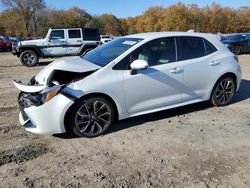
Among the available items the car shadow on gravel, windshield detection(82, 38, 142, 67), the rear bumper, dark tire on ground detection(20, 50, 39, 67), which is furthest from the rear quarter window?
dark tire on ground detection(20, 50, 39, 67)

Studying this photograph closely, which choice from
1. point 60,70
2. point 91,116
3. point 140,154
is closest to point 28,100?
point 60,70

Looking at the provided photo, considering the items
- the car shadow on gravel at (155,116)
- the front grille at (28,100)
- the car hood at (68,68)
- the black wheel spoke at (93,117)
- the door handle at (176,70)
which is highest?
the car hood at (68,68)

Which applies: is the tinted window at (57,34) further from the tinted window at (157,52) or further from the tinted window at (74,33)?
the tinted window at (157,52)

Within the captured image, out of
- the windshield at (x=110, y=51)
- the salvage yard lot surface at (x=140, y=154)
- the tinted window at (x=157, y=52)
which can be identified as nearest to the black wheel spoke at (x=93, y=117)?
the salvage yard lot surface at (x=140, y=154)

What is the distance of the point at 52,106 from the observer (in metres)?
4.11

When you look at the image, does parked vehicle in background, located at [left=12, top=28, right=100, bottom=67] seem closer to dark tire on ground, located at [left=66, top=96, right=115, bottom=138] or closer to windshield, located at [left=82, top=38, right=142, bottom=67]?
windshield, located at [left=82, top=38, right=142, bottom=67]

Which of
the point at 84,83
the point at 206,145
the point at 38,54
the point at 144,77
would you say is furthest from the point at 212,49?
the point at 38,54

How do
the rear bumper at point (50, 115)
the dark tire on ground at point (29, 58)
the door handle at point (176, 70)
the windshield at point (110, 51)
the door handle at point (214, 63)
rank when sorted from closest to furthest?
1. the rear bumper at point (50, 115)
2. the windshield at point (110, 51)
3. the door handle at point (176, 70)
4. the door handle at point (214, 63)
5. the dark tire on ground at point (29, 58)

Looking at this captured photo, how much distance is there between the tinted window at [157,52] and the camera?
15.9ft

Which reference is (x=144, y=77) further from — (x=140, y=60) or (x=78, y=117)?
(x=78, y=117)

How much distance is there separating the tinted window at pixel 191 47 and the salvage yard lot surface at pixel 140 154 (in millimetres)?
1154

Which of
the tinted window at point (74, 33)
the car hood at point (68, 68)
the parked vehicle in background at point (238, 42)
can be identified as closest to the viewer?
the car hood at point (68, 68)

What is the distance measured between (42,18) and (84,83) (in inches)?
2174

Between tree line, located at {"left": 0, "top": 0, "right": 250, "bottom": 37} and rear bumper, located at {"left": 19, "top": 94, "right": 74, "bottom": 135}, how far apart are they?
52562 mm
